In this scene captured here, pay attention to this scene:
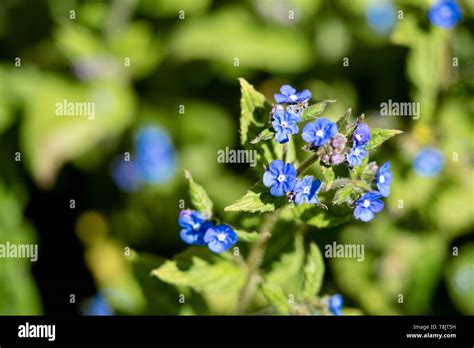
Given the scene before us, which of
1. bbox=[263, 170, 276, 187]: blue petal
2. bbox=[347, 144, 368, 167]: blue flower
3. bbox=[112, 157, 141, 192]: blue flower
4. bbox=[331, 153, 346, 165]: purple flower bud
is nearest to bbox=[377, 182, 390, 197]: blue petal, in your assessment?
bbox=[347, 144, 368, 167]: blue flower

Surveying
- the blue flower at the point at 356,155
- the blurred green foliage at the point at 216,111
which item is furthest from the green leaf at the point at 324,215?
the blurred green foliage at the point at 216,111

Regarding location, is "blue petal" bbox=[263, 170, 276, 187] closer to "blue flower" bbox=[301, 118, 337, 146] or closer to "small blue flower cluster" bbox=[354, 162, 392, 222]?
"blue flower" bbox=[301, 118, 337, 146]

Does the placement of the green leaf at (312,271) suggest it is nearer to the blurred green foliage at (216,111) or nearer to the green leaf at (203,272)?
the green leaf at (203,272)

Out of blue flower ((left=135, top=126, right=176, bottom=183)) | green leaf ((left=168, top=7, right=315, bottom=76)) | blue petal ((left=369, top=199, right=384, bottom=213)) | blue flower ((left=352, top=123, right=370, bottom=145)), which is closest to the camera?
blue flower ((left=352, top=123, right=370, bottom=145))

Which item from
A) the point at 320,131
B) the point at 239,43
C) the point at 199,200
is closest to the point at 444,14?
the point at 239,43

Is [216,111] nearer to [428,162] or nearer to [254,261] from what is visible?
[428,162]

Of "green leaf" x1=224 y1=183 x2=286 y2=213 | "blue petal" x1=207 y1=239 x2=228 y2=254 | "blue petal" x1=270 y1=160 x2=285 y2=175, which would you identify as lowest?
"blue petal" x1=207 y1=239 x2=228 y2=254
